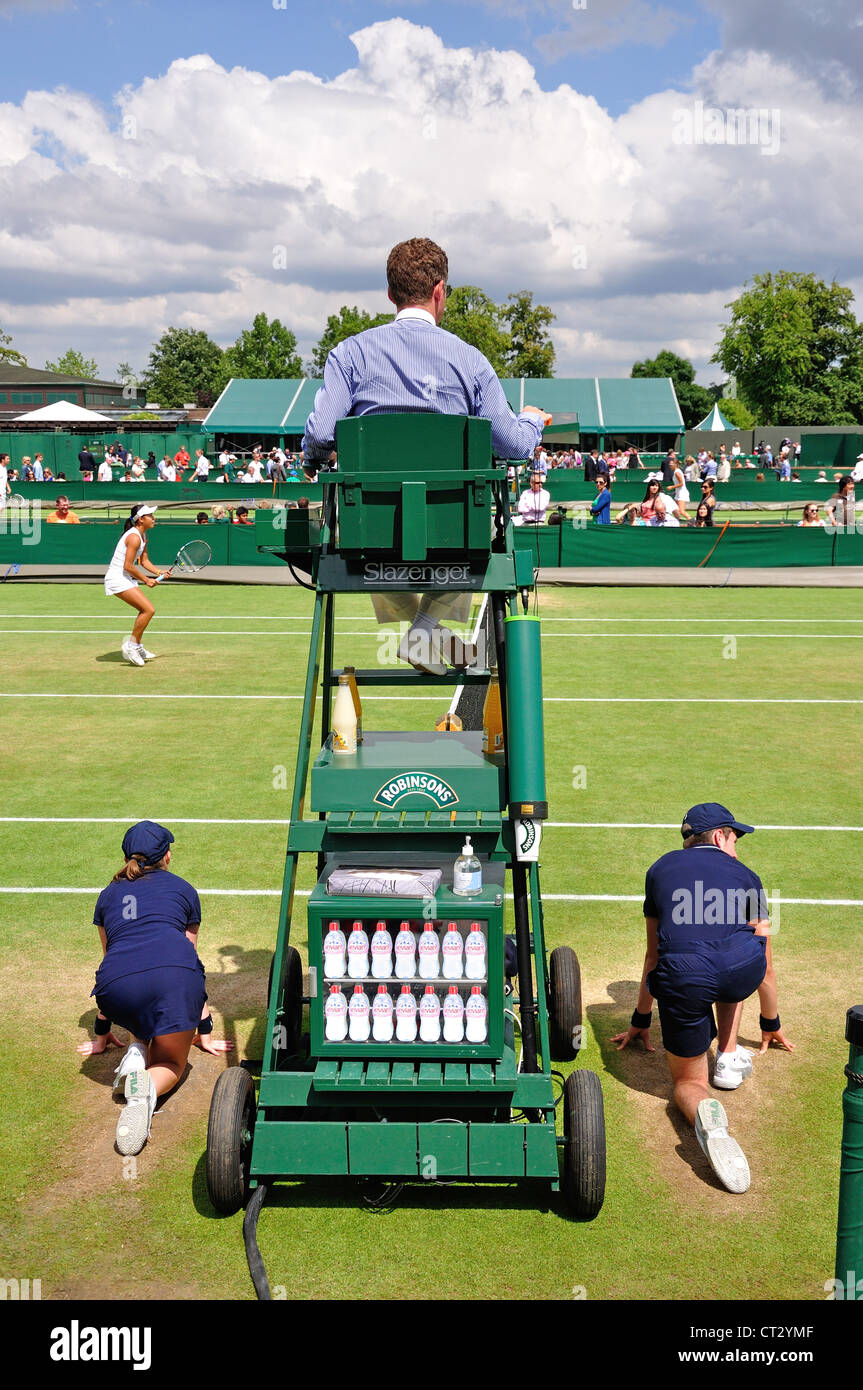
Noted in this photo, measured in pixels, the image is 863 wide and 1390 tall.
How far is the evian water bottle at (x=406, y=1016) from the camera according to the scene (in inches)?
189

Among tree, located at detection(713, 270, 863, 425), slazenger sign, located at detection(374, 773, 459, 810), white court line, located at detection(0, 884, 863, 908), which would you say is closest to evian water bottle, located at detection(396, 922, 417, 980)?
slazenger sign, located at detection(374, 773, 459, 810)

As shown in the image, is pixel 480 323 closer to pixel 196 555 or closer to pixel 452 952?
pixel 196 555

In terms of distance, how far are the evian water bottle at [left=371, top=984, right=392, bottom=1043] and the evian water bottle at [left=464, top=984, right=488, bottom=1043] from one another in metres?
0.32

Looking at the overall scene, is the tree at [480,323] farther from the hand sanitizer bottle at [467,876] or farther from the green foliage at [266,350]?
the hand sanitizer bottle at [467,876]

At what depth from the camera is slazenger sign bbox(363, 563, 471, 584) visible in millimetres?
4938

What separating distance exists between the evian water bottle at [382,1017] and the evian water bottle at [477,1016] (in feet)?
1.05

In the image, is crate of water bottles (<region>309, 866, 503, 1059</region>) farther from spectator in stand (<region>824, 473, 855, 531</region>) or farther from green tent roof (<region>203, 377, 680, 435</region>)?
green tent roof (<region>203, 377, 680, 435</region>)

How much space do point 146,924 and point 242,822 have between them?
4.24 m

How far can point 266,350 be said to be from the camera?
92375mm

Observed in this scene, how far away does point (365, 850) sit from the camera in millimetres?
5000

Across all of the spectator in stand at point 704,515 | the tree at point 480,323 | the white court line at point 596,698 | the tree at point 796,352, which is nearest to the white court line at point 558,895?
the white court line at point 596,698
